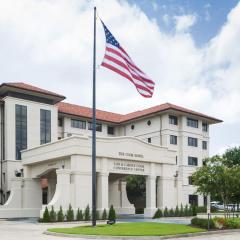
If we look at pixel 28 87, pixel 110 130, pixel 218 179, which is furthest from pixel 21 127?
pixel 218 179

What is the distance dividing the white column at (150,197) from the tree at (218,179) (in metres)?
13.1

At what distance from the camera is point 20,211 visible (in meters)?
45.8

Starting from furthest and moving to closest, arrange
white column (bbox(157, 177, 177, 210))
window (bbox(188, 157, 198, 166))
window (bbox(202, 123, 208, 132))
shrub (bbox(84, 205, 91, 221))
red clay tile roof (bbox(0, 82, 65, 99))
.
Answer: window (bbox(202, 123, 208, 132))
window (bbox(188, 157, 198, 166))
red clay tile roof (bbox(0, 82, 65, 99))
white column (bbox(157, 177, 177, 210))
shrub (bbox(84, 205, 91, 221))

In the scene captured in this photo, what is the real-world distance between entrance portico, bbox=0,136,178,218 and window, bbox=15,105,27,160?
7052mm

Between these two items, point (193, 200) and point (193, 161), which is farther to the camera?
point (193, 161)

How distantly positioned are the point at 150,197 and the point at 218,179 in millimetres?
14936

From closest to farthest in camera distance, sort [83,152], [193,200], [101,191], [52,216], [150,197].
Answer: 1. [52,216]
2. [83,152]
3. [101,191]
4. [150,197]
5. [193,200]

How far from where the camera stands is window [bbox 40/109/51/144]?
185 ft

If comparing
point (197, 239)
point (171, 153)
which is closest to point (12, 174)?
point (171, 153)

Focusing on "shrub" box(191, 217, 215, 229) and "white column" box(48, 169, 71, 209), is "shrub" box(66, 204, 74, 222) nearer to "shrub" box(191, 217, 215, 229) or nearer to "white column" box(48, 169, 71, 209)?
"white column" box(48, 169, 71, 209)

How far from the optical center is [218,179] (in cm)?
3077

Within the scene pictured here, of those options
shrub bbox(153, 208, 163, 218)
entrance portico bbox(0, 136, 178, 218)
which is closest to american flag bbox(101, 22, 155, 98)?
entrance portico bbox(0, 136, 178, 218)

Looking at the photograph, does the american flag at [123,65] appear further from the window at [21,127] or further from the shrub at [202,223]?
the window at [21,127]

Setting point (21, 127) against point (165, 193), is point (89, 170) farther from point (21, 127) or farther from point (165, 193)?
point (21, 127)
